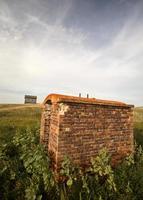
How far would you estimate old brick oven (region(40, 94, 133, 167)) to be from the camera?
4.32 metres

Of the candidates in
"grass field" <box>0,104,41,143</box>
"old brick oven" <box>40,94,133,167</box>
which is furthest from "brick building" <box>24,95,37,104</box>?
"old brick oven" <box>40,94,133,167</box>

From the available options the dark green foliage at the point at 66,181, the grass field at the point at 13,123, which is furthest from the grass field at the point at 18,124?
the dark green foliage at the point at 66,181

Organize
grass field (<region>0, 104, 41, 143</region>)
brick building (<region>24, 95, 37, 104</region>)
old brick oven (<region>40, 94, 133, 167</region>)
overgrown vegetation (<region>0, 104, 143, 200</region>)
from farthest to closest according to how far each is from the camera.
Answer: brick building (<region>24, 95, 37, 104</region>) → grass field (<region>0, 104, 41, 143</region>) → old brick oven (<region>40, 94, 133, 167</region>) → overgrown vegetation (<region>0, 104, 143, 200</region>)

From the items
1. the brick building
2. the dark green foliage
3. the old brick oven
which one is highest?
the brick building

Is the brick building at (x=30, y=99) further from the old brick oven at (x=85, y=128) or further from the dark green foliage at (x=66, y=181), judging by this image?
the dark green foliage at (x=66, y=181)

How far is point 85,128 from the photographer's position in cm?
466

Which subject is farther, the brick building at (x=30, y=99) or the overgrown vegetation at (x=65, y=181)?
the brick building at (x=30, y=99)

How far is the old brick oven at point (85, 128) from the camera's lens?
432 cm

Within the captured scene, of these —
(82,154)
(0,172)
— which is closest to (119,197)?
(82,154)

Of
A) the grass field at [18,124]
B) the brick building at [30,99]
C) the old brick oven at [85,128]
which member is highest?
the brick building at [30,99]

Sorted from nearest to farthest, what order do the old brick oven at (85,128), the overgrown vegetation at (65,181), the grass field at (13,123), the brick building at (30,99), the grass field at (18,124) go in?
the overgrown vegetation at (65,181), the old brick oven at (85,128), the grass field at (13,123), the grass field at (18,124), the brick building at (30,99)

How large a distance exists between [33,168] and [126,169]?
8.18 feet

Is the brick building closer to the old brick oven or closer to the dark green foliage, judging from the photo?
the old brick oven

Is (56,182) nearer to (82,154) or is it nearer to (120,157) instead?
(82,154)
